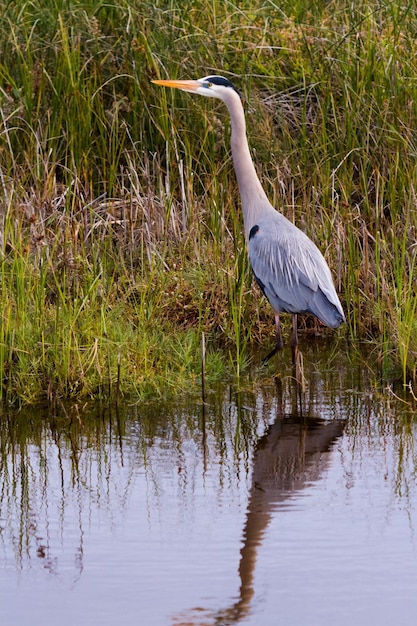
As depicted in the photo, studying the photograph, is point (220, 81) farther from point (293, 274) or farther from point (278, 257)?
point (293, 274)

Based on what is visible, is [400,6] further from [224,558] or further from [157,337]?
[224,558]

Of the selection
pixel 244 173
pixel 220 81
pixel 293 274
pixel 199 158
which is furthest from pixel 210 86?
pixel 293 274

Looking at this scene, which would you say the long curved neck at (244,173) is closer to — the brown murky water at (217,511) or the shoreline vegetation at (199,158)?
the shoreline vegetation at (199,158)

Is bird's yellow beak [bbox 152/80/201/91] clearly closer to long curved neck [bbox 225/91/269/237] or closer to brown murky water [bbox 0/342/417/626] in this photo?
long curved neck [bbox 225/91/269/237]

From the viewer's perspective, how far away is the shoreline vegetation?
6574mm

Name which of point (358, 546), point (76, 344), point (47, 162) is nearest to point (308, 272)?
point (76, 344)

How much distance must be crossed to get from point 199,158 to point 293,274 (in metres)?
1.76

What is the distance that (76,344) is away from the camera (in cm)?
536

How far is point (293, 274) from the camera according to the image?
20.5ft

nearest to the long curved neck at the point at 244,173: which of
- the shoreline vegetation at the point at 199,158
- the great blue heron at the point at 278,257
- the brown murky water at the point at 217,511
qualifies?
the great blue heron at the point at 278,257

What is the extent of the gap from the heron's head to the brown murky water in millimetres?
1849

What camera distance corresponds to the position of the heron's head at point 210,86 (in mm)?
6852

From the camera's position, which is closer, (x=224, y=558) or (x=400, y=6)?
(x=224, y=558)

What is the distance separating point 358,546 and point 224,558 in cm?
42
